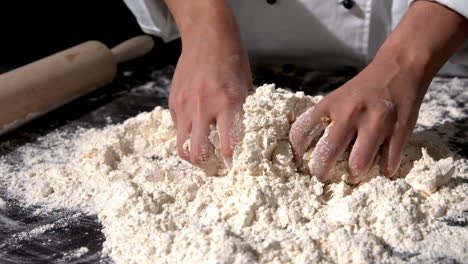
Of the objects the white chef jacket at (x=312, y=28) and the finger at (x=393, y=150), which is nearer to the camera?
the finger at (x=393, y=150)

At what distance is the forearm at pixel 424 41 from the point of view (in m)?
0.88

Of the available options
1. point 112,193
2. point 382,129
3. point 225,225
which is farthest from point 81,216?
point 382,129

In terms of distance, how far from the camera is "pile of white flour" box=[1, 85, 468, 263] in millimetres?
717

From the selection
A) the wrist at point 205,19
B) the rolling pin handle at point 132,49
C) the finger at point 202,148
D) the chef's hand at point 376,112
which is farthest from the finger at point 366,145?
the rolling pin handle at point 132,49

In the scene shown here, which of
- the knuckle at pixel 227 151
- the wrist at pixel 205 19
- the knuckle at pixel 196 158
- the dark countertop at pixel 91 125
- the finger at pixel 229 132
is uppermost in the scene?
the wrist at pixel 205 19

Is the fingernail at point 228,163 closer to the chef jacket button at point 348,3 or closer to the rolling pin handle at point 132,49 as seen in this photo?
the chef jacket button at point 348,3

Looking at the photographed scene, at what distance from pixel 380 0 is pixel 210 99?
0.54 metres

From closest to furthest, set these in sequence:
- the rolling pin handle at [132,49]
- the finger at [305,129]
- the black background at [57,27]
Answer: the finger at [305,129] → the rolling pin handle at [132,49] → the black background at [57,27]

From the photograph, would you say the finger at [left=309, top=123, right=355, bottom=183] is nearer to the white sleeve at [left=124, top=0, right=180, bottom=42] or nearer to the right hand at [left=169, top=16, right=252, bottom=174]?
the right hand at [left=169, top=16, right=252, bottom=174]

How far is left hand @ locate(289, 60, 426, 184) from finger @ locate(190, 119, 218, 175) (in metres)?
0.14

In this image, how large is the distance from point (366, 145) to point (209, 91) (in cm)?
28

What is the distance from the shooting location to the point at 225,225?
75cm

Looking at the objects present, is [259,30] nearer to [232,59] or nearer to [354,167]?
[232,59]

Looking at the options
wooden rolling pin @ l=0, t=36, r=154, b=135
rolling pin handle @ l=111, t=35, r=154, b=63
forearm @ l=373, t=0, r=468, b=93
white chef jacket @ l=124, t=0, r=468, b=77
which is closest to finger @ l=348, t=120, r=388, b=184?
forearm @ l=373, t=0, r=468, b=93
